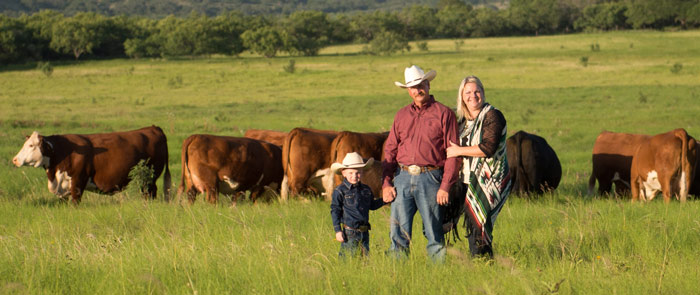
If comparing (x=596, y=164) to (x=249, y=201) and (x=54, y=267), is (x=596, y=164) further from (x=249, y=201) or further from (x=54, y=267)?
(x=54, y=267)

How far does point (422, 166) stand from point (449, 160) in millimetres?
242

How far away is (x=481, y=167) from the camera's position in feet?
20.5

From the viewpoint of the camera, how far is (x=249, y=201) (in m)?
12.7

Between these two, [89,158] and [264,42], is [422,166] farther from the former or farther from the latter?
[264,42]

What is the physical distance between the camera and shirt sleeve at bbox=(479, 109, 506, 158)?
601cm

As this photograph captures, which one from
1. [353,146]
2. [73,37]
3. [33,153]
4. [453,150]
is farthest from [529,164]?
[73,37]

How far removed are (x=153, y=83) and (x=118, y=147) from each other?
Result: 1642 inches

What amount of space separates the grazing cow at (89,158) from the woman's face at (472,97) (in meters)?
7.55

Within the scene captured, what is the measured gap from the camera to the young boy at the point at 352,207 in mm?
6250

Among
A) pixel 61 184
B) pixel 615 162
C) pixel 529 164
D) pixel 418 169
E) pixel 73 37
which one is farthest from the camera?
pixel 73 37

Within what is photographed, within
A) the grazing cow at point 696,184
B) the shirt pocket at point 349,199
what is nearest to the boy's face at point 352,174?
the shirt pocket at point 349,199

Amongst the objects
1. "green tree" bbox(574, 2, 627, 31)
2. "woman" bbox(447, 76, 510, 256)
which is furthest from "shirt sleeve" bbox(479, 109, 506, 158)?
"green tree" bbox(574, 2, 627, 31)

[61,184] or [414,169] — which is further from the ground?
[414,169]

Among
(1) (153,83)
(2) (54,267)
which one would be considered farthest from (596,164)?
(1) (153,83)
